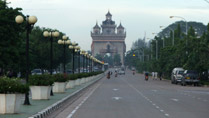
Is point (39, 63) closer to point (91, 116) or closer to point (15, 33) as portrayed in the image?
point (15, 33)

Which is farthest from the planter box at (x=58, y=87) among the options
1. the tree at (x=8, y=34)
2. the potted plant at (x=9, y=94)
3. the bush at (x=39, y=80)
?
the potted plant at (x=9, y=94)

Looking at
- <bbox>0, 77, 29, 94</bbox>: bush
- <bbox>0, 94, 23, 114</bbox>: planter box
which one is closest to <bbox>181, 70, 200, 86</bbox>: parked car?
<bbox>0, 77, 29, 94</bbox>: bush

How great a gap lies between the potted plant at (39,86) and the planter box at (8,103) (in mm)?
7628

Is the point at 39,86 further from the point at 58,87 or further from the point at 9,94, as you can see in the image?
the point at 58,87

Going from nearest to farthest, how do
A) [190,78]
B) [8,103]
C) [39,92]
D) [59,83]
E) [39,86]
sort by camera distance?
1. [8,103]
2. [39,86]
3. [39,92]
4. [59,83]
5. [190,78]

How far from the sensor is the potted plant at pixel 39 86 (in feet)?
81.5

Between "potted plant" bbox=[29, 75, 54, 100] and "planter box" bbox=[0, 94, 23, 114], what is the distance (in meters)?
7.63

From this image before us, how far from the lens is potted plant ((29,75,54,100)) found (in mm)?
24844

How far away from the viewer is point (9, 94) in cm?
1677

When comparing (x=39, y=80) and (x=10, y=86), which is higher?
(x=39, y=80)

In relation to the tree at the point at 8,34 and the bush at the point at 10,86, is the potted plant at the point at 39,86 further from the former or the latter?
the tree at the point at 8,34

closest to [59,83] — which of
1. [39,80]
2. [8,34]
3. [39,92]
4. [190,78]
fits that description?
[39,92]

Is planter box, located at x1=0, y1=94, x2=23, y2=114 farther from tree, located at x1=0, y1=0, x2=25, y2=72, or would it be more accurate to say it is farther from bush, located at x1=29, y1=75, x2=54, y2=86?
tree, located at x1=0, y1=0, x2=25, y2=72

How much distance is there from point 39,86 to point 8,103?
8.05 metres
